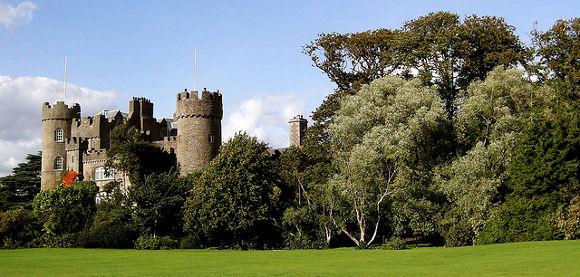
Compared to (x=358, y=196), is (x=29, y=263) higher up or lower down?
lower down

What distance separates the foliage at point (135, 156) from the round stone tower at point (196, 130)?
1505mm

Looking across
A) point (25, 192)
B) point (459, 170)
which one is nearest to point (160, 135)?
point (25, 192)

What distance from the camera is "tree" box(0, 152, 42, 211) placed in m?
66.8

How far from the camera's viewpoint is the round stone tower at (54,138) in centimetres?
5984

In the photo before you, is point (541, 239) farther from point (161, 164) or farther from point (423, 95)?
point (161, 164)

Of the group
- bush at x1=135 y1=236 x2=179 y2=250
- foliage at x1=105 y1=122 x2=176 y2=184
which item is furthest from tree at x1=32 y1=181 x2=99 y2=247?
bush at x1=135 y1=236 x2=179 y2=250

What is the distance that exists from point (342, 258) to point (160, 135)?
1532 inches

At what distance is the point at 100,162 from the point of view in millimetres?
56469

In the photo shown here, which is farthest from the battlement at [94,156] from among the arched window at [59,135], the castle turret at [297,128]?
the castle turret at [297,128]

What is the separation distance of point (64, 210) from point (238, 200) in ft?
43.4

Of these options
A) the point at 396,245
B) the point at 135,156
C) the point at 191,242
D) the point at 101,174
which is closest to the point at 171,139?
the point at 135,156

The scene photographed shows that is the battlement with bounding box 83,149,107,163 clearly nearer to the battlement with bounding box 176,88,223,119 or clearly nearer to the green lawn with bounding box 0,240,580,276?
the battlement with bounding box 176,88,223,119

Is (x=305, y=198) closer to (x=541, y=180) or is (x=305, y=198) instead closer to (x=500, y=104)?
(x=500, y=104)

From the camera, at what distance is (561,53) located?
129ft
